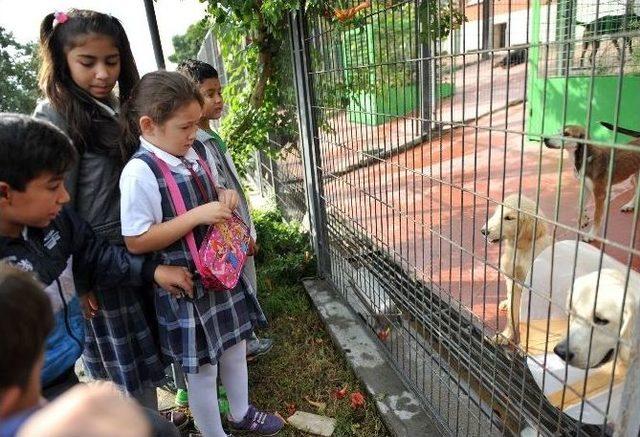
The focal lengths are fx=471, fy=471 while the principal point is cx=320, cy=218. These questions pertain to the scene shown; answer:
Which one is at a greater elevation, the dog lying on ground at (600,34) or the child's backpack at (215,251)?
the dog lying on ground at (600,34)

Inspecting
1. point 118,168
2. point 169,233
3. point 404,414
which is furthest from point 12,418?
→ point 404,414

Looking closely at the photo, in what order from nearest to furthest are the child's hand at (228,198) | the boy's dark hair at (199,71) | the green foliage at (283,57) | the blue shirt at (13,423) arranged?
the blue shirt at (13,423), the child's hand at (228,198), the green foliage at (283,57), the boy's dark hair at (199,71)

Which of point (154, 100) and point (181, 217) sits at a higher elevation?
point (154, 100)

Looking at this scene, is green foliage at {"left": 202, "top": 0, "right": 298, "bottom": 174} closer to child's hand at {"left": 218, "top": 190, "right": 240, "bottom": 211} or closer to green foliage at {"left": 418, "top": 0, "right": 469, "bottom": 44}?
green foliage at {"left": 418, "top": 0, "right": 469, "bottom": 44}

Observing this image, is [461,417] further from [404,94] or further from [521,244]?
[404,94]

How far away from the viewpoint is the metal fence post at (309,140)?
315 cm

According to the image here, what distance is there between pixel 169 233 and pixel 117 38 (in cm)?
83

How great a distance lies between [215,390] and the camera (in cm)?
205

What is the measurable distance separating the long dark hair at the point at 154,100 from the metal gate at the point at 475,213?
0.92 meters

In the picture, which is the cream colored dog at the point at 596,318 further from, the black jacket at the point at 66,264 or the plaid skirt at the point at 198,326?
the black jacket at the point at 66,264

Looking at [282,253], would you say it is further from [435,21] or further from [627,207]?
[627,207]

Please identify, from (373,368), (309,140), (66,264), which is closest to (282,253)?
(309,140)

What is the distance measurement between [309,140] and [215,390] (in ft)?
6.15

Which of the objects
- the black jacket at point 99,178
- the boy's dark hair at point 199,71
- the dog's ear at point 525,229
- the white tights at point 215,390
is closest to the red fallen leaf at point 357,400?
the white tights at point 215,390
